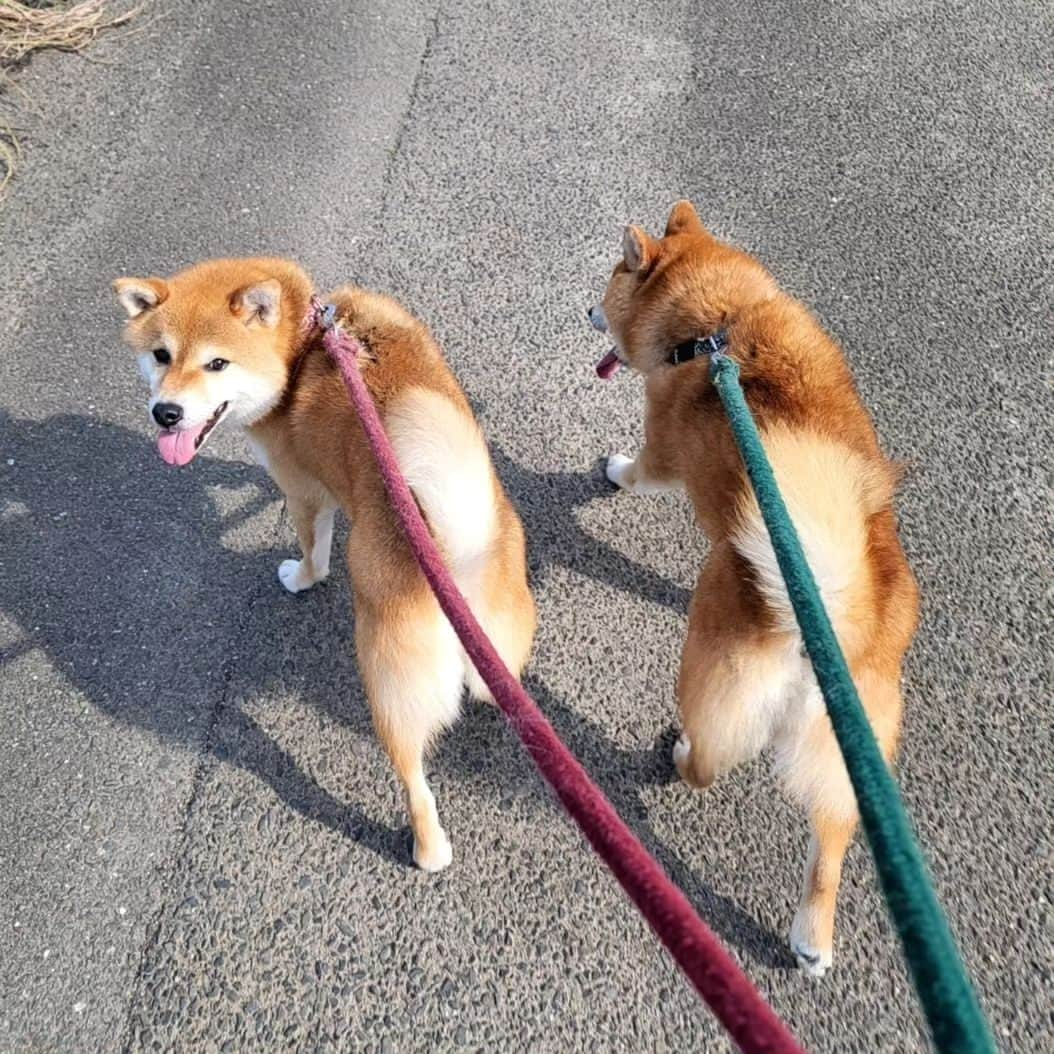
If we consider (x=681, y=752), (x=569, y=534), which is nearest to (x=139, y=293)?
(x=569, y=534)

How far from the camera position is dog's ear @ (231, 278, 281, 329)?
266cm

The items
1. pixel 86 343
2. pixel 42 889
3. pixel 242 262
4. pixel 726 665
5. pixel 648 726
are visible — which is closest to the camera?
pixel 726 665

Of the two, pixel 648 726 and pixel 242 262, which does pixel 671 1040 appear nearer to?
pixel 648 726

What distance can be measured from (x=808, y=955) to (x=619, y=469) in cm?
188

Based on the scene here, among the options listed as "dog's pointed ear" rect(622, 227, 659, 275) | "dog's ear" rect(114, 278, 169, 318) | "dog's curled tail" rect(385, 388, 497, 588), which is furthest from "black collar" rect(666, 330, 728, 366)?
"dog's ear" rect(114, 278, 169, 318)

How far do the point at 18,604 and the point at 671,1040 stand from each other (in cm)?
279

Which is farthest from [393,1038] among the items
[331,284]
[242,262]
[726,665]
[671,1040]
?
[331,284]

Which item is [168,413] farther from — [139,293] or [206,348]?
[139,293]

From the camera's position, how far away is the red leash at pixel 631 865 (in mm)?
931

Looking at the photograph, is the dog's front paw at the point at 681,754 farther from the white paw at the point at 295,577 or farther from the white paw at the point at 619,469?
the white paw at the point at 295,577

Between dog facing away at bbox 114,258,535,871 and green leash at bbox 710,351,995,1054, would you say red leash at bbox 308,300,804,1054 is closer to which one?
green leash at bbox 710,351,995,1054

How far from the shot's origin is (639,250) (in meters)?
3.16

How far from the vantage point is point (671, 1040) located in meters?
2.16

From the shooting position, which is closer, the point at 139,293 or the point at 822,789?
the point at 822,789
